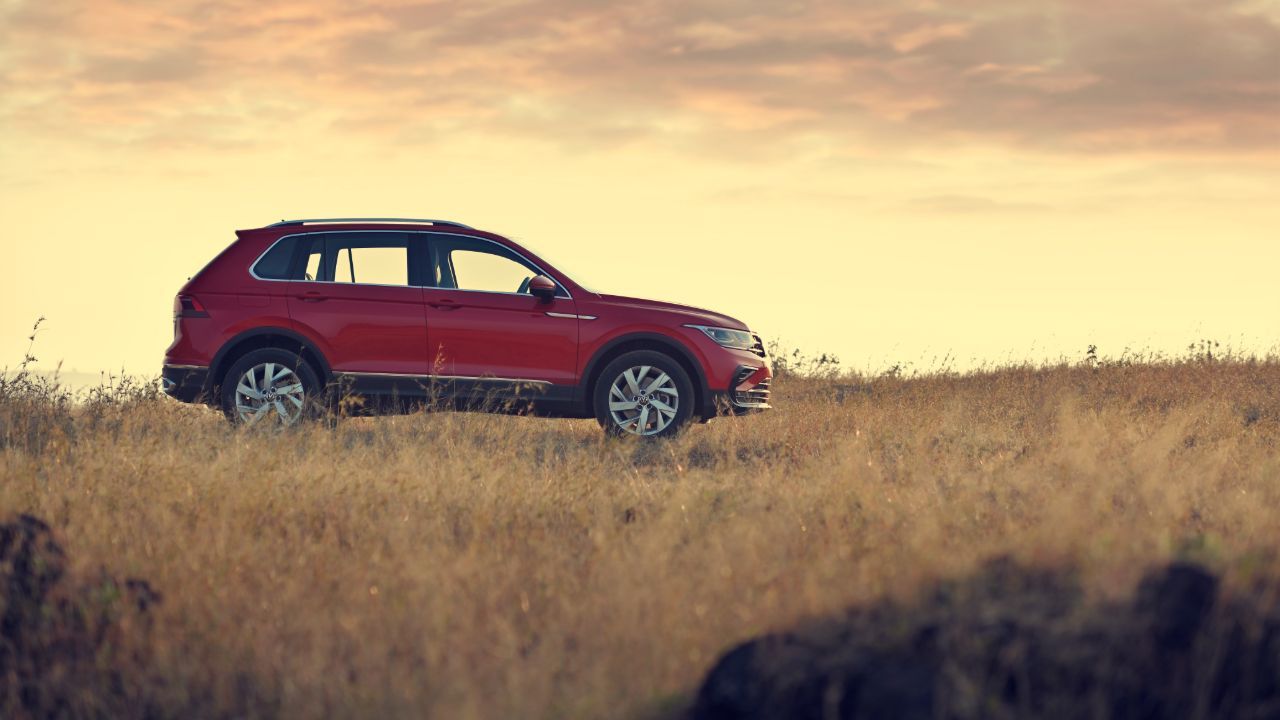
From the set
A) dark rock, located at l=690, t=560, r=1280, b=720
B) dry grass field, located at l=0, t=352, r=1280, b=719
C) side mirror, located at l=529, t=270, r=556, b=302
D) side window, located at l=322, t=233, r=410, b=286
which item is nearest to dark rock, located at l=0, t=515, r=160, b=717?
dry grass field, located at l=0, t=352, r=1280, b=719

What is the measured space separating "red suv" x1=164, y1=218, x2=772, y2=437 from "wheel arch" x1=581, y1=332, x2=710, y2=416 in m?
0.02

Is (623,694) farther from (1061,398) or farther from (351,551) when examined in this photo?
(1061,398)

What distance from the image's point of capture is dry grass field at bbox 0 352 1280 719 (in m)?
4.82

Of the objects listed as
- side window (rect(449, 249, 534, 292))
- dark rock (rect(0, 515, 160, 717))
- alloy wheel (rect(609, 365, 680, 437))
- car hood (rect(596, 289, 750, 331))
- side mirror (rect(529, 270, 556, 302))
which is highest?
side window (rect(449, 249, 534, 292))

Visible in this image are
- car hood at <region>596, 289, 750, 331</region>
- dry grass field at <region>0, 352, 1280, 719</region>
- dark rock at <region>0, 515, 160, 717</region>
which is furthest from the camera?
car hood at <region>596, 289, 750, 331</region>

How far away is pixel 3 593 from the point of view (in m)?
5.57

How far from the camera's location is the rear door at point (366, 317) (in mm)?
10992

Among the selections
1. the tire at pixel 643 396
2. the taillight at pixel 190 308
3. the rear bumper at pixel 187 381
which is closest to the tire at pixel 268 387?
the rear bumper at pixel 187 381

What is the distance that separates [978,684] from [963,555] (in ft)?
5.06

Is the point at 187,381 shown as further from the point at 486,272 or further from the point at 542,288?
the point at 542,288

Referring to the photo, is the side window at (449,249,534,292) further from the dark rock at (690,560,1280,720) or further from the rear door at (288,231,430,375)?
the dark rock at (690,560,1280,720)

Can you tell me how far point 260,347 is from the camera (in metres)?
11.2

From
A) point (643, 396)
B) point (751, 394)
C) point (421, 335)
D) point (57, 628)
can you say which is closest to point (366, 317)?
point (421, 335)

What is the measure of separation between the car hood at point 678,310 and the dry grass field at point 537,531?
1146 mm
